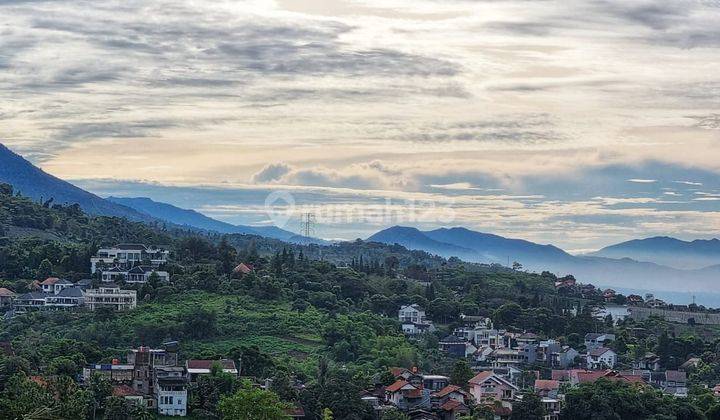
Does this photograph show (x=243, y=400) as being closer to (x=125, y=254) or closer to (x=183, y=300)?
(x=183, y=300)

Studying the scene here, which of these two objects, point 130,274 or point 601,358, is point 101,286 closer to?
point 130,274

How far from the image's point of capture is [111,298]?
202 ft

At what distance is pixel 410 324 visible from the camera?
67.2 m

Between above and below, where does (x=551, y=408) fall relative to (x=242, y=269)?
below

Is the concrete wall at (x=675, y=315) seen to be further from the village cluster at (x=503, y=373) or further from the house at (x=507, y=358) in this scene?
the house at (x=507, y=358)

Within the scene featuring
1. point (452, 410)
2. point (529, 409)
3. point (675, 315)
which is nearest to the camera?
point (529, 409)

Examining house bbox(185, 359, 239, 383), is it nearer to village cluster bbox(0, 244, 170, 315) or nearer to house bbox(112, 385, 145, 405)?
house bbox(112, 385, 145, 405)

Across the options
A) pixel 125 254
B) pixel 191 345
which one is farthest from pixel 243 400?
pixel 125 254

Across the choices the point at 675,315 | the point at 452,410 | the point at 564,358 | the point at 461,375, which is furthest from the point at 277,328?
the point at 675,315

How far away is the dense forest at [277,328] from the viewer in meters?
42.8

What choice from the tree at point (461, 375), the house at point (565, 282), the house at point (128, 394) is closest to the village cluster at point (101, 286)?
the house at point (128, 394)

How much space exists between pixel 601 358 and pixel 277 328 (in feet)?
59.3

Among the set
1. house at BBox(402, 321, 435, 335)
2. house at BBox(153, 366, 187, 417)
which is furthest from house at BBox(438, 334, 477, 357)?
house at BBox(153, 366, 187, 417)

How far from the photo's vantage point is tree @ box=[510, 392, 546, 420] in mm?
44969
